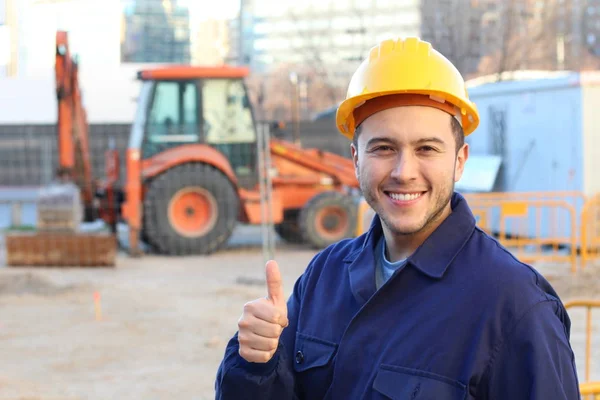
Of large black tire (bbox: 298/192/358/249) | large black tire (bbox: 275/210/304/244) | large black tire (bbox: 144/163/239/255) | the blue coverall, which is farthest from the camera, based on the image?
large black tire (bbox: 275/210/304/244)

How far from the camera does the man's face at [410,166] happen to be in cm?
213

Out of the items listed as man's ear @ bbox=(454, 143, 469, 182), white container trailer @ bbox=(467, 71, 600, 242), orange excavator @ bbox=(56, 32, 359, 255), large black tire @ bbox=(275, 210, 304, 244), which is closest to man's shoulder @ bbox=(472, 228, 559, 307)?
man's ear @ bbox=(454, 143, 469, 182)

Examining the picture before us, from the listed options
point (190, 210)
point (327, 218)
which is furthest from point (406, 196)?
point (327, 218)

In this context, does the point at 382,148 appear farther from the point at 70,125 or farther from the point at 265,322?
the point at 70,125

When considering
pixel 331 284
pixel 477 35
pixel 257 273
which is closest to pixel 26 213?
pixel 257 273

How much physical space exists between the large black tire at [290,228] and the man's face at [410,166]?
1317 cm

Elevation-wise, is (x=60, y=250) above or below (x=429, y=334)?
below

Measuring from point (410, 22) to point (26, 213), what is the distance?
44.0 feet

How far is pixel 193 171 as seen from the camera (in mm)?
14539

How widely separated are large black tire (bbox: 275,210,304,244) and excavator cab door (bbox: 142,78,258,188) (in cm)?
103

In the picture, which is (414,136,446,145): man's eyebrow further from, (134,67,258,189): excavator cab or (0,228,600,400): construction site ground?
(134,67,258,189): excavator cab

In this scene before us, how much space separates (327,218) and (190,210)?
223cm

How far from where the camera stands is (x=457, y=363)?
6.31ft

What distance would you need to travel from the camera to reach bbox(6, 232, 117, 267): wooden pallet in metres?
13.5
